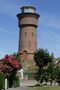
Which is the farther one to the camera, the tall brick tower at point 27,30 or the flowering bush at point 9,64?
the tall brick tower at point 27,30

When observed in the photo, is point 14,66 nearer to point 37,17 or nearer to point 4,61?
point 4,61

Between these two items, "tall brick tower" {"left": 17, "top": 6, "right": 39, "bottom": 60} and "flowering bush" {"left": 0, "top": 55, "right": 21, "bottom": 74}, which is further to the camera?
"tall brick tower" {"left": 17, "top": 6, "right": 39, "bottom": 60}

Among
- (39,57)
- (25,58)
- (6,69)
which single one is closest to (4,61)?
(6,69)

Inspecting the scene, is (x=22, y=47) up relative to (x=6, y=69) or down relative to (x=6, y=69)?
up

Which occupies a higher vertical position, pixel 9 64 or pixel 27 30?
pixel 27 30

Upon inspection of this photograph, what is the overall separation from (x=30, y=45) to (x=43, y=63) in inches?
1491

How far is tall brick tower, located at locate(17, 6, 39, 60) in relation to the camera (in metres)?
95.1

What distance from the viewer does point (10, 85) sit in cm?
4875

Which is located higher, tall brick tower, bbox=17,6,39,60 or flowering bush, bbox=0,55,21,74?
tall brick tower, bbox=17,6,39,60

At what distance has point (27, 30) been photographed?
95.5 m

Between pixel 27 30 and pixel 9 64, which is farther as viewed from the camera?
pixel 27 30

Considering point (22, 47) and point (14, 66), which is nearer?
point (14, 66)

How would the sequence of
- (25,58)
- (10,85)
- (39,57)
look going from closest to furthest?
(10,85)
(39,57)
(25,58)

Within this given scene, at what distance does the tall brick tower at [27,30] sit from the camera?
9512cm
